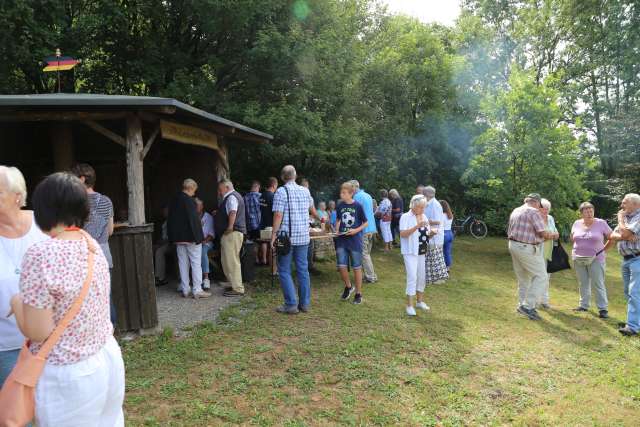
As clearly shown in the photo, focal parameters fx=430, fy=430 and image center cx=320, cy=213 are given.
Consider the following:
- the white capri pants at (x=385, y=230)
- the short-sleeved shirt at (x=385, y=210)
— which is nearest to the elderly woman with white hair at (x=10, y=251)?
the short-sleeved shirt at (x=385, y=210)

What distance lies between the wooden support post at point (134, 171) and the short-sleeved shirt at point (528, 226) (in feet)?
16.8

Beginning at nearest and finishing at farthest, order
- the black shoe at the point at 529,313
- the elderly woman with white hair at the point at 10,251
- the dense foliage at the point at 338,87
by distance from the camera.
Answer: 1. the elderly woman with white hair at the point at 10,251
2. the black shoe at the point at 529,313
3. the dense foliage at the point at 338,87

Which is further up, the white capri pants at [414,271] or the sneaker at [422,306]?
the white capri pants at [414,271]

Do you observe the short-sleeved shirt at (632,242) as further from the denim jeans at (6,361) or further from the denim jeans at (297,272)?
the denim jeans at (6,361)

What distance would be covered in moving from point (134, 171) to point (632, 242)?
6434mm

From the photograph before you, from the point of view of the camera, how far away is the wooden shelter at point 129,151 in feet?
16.8

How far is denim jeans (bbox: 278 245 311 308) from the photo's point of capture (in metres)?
5.99

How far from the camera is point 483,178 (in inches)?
591

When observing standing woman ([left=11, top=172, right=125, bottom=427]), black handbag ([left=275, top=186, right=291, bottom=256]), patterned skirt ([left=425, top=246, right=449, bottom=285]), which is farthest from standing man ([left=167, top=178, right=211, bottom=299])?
standing woman ([left=11, top=172, right=125, bottom=427])

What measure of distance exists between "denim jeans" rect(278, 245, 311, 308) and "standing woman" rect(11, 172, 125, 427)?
4123 millimetres

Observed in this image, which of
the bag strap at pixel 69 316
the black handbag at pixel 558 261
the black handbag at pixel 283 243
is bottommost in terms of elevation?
the black handbag at pixel 558 261

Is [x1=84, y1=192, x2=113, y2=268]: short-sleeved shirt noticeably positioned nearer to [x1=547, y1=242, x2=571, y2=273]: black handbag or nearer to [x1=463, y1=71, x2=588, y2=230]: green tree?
[x1=547, y1=242, x2=571, y2=273]: black handbag

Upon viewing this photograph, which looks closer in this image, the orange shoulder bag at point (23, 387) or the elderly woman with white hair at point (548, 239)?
the orange shoulder bag at point (23, 387)

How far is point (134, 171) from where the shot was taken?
541 cm
